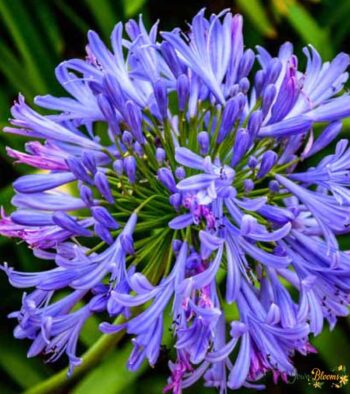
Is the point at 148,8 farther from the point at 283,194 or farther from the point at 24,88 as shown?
the point at 283,194

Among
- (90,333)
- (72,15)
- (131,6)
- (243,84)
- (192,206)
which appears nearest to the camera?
(192,206)

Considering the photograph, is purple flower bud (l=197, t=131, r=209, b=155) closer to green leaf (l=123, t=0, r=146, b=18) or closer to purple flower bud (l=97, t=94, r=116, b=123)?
purple flower bud (l=97, t=94, r=116, b=123)

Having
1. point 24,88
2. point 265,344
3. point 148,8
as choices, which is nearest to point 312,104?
point 265,344

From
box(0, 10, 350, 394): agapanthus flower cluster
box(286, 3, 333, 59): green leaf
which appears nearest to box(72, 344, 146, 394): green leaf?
box(0, 10, 350, 394): agapanthus flower cluster

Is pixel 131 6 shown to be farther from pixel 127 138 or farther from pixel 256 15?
pixel 127 138

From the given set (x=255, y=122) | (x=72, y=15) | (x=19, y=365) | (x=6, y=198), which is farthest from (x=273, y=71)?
(x=72, y=15)

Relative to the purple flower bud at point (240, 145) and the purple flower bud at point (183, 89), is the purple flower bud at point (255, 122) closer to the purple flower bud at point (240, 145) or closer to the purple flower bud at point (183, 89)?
the purple flower bud at point (240, 145)
